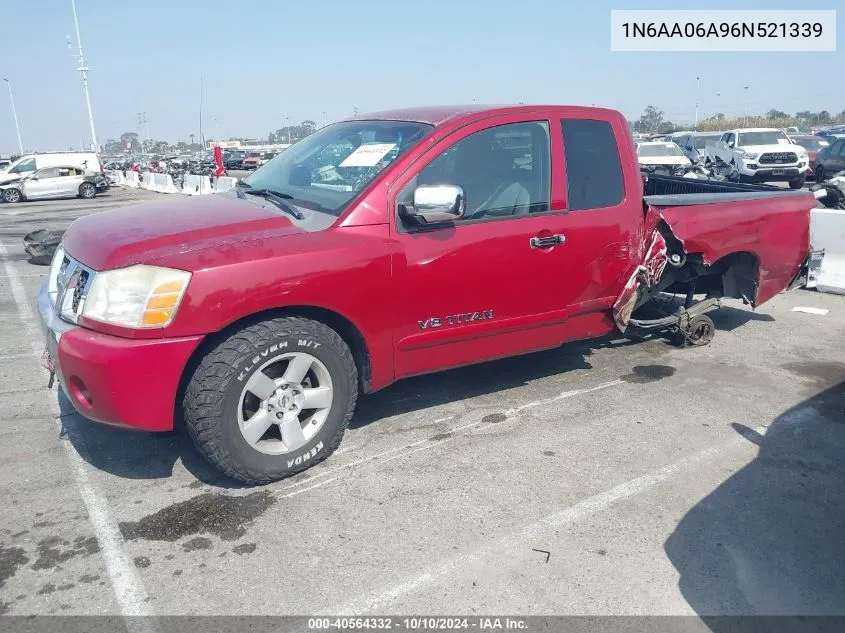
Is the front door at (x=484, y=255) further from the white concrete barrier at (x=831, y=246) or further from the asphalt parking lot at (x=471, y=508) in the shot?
the white concrete barrier at (x=831, y=246)

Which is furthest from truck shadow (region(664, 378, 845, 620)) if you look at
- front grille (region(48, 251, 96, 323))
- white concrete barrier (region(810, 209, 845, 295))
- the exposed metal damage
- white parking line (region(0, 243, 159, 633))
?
white concrete barrier (region(810, 209, 845, 295))

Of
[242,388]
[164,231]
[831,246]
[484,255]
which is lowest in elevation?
[831,246]

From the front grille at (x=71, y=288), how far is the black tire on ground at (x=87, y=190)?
2352 centimetres

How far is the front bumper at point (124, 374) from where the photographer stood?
3.09m

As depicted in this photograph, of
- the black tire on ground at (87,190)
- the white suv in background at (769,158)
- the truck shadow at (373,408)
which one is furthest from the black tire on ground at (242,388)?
the black tire on ground at (87,190)

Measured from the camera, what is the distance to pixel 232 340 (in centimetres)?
330

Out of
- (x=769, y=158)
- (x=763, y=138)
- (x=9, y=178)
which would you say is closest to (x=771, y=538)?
(x=769, y=158)

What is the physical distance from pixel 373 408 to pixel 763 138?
2175 cm

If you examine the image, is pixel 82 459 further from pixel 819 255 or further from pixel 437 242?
pixel 819 255

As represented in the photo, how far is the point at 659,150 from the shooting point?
22750mm

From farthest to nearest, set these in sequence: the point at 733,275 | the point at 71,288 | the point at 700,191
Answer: the point at 700,191 → the point at 733,275 → the point at 71,288

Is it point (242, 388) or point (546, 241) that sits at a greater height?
point (546, 241)

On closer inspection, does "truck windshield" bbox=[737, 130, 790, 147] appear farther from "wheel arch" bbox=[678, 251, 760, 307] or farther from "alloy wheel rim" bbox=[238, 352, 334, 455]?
"alloy wheel rim" bbox=[238, 352, 334, 455]

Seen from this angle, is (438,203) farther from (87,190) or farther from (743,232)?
(87,190)
